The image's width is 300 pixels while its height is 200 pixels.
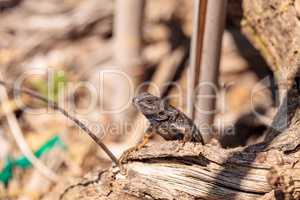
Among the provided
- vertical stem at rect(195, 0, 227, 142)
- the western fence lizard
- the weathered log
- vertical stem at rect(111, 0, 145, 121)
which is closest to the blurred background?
vertical stem at rect(111, 0, 145, 121)

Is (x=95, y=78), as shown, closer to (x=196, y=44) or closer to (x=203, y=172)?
(x=196, y=44)

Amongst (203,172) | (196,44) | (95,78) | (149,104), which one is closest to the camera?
(203,172)

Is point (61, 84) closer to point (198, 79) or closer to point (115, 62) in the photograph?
point (115, 62)

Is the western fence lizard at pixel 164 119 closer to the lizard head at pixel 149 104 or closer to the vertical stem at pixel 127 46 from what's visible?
the lizard head at pixel 149 104

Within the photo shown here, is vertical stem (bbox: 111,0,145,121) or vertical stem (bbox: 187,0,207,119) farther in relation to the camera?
vertical stem (bbox: 111,0,145,121)

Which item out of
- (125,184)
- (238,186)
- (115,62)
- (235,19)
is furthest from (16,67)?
(238,186)

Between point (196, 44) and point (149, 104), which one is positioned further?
point (196, 44)

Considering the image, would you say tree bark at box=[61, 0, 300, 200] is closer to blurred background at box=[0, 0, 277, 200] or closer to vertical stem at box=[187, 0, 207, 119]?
vertical stem at box=[187, 0, 207, 119]

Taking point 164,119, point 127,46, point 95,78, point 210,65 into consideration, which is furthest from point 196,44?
point 95,78
